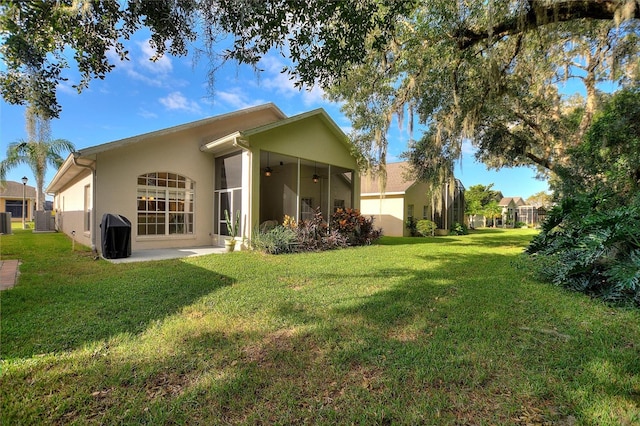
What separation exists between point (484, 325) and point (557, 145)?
12.1 metres

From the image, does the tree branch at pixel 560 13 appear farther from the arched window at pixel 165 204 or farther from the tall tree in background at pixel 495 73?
the arched window at pixel 165 204

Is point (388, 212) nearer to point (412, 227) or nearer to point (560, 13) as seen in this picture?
point (412, 227)

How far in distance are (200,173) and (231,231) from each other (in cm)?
260

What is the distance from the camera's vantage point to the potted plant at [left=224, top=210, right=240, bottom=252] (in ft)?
31.0

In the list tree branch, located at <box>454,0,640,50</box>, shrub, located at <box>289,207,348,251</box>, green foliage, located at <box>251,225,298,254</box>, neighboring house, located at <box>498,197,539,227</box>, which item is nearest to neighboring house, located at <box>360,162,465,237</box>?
shrub, located at <box>289,207,348,251</box>

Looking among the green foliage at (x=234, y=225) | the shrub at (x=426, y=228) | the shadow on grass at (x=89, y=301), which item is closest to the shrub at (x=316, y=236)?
the green foliage at (x=234, y=225)

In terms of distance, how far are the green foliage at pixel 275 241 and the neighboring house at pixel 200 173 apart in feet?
1.47

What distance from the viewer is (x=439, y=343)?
304cm

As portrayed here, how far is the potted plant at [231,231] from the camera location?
372 inches

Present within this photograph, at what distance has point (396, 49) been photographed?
21.4 ft

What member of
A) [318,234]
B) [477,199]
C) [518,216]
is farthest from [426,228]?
[518,216]

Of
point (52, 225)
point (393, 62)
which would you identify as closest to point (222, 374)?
point (393, 62)

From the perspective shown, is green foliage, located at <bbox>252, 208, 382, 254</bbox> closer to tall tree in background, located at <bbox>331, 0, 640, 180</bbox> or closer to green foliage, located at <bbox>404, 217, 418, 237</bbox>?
tall tree in background, located at <bbox>331, 0, 640, 180</bbox>

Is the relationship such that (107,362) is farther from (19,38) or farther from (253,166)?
(253,166)
